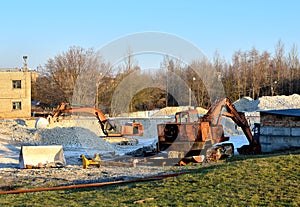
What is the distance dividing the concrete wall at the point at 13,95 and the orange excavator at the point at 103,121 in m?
23.8

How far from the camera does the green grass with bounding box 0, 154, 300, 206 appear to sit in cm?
792

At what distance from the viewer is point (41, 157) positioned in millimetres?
17047

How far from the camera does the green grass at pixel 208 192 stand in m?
7.92

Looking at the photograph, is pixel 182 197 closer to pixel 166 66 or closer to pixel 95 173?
pixel 95 173

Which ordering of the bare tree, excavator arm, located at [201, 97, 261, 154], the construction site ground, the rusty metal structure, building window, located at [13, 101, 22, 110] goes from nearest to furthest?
the construction site ground, the rusty metal structure, excavator arm, located at [201, 97, 261, 154], the bare tree, building window, located at [13, 101, 22, 110]

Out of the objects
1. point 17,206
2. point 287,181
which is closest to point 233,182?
point 287,181

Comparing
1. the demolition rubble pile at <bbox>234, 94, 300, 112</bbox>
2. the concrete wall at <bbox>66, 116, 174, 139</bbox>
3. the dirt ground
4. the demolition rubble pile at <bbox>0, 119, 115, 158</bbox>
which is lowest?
the dirt ground

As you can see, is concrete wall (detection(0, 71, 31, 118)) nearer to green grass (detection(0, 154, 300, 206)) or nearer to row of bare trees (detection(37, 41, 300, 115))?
row of bare trees (detection(37, 41, 300, 115))

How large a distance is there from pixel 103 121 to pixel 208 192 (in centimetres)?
1745

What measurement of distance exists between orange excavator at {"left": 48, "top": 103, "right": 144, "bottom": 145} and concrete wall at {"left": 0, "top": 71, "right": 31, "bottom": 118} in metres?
23.8

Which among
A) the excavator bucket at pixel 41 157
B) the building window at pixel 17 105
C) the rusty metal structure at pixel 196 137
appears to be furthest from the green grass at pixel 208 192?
the building window at pixel 17 105

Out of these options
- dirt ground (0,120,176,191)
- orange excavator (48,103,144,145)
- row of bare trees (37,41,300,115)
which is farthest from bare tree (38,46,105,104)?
dirt ground (0,120,176,191)

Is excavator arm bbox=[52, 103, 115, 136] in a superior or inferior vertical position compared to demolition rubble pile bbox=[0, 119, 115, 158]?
superior

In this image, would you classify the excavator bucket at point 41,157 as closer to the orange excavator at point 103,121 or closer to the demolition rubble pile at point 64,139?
the demolition rubble pile at point 64,139
